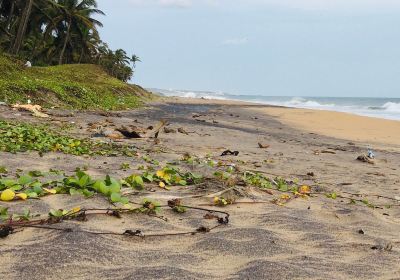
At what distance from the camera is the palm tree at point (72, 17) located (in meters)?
33.4

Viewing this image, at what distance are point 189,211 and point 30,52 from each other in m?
42.8

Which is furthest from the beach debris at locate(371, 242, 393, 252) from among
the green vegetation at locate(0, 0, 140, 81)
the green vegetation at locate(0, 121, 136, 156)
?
the green vegetation at locate(0, 0, 140, 81)

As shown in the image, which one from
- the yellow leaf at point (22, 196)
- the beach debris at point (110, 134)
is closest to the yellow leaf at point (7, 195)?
the yellow leaf at point (22, 196)

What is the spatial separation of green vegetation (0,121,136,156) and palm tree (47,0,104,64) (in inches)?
1076

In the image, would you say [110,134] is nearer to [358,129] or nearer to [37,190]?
[37,190]

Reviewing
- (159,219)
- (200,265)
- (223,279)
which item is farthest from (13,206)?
(223,279)

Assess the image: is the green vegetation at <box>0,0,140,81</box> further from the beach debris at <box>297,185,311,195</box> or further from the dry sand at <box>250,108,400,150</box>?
the beach debris at <box>297,185,311,195</box>

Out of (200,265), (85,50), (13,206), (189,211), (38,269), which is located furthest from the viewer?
(85,50)

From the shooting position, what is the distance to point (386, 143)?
13102 mm

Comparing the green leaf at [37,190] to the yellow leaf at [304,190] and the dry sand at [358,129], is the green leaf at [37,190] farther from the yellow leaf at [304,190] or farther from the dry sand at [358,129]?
the dry sand at [358,129]

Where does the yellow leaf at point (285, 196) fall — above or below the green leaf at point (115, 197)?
below

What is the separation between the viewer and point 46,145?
5.70 meters

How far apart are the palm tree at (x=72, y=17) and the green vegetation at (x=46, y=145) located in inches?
1076

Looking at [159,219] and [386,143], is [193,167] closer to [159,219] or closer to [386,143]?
[159,219]
